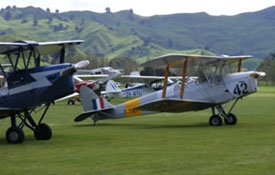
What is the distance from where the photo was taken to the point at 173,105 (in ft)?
70.6

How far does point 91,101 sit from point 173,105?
3.26 m

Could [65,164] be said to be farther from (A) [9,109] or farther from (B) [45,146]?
(A) [9,109]

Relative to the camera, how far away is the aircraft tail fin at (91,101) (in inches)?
887

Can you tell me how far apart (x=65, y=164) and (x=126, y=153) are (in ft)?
6.10

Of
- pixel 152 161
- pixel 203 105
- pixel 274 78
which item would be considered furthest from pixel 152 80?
pixel 274 78

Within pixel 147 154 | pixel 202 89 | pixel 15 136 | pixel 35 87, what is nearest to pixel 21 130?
pixel 15 136

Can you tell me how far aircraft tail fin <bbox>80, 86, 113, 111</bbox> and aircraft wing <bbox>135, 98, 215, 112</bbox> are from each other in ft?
5.13

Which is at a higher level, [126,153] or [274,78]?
[126,153]

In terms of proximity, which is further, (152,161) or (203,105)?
(203,105)

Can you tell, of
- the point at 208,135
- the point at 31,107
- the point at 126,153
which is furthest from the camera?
the point at 208,135

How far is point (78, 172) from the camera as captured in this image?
9742mm

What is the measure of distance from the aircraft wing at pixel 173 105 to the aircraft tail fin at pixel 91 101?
1.56m

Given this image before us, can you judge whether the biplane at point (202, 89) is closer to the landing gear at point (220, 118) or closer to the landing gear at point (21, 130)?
the landing gear at point (220, 118)

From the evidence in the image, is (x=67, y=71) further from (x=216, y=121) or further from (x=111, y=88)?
(x=111, y=88)
